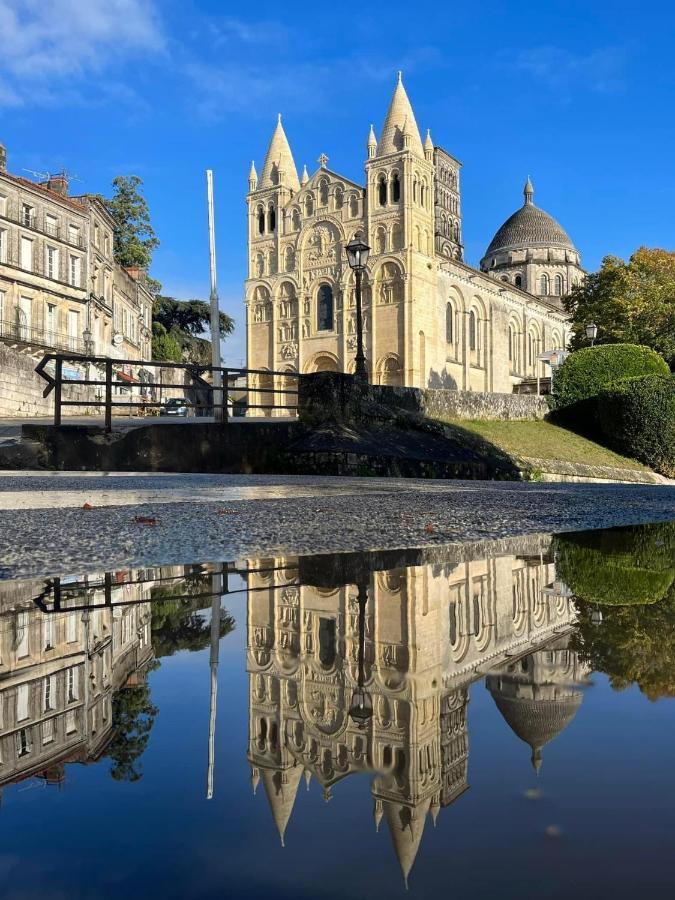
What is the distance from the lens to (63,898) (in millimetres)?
801

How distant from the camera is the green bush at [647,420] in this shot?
22.2 m

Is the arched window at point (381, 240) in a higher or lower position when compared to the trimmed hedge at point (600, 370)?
higher

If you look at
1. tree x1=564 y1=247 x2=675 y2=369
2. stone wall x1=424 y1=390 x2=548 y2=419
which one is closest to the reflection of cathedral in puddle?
stone wall x1=424 y1=390 x2=548 y2=419

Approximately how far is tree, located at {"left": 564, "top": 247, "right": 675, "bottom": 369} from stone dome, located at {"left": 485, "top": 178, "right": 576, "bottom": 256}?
1395 inches

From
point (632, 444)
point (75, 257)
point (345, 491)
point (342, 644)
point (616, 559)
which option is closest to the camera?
point (342, 644)

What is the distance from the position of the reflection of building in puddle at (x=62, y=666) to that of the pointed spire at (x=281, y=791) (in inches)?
11.8

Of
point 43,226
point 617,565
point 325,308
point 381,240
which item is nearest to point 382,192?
point 381,240

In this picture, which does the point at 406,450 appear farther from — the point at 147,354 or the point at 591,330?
the point at 147,354

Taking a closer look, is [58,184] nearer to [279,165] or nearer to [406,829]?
[279,165]

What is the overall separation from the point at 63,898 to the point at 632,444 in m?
24.0

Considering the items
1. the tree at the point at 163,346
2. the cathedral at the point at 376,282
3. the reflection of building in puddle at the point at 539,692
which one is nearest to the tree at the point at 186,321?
the tree at the point at 163,346

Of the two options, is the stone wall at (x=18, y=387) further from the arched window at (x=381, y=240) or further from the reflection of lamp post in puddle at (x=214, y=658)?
the arched window at (x=381, y=240)

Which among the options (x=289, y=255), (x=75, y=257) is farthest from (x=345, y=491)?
(x=289, y=255)

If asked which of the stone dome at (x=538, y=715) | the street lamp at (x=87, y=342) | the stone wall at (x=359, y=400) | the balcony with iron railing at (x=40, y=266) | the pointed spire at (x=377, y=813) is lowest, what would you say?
the pointed spire at (x=377, y=813)
